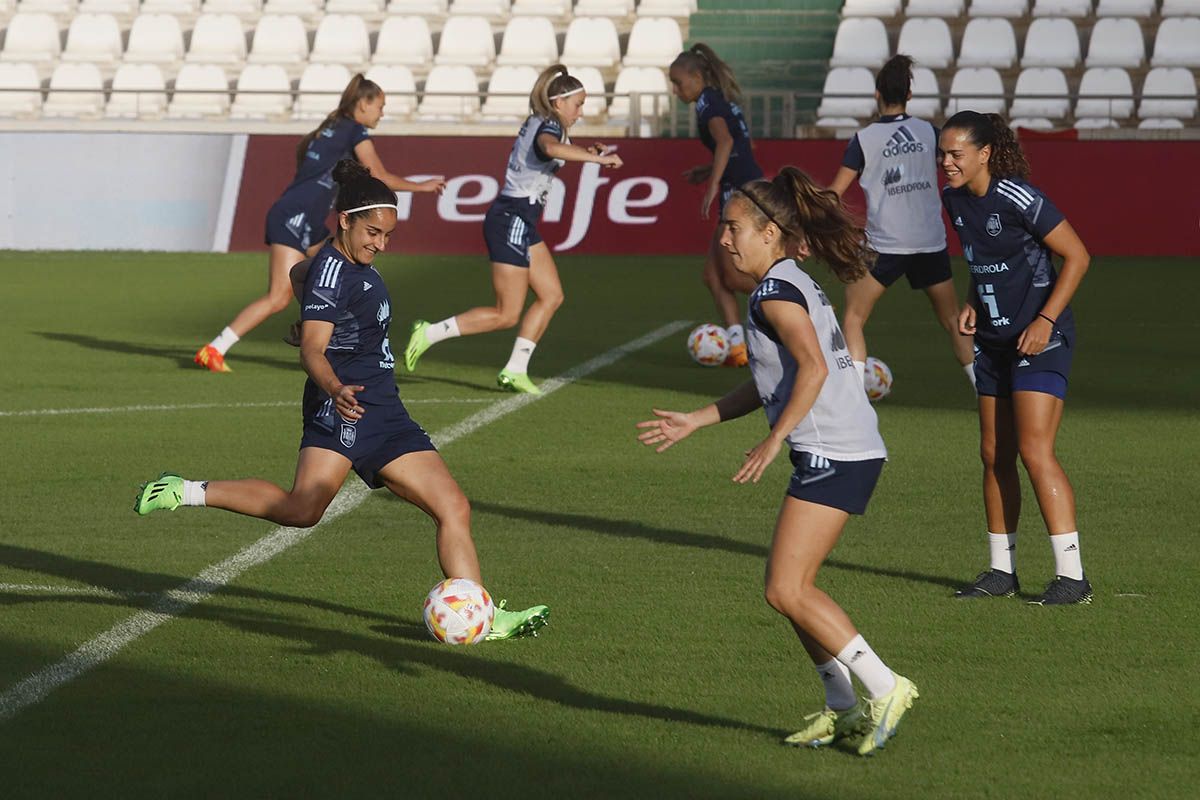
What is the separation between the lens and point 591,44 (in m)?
29.1

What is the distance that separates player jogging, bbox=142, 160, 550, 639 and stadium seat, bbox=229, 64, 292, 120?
19.8 metres

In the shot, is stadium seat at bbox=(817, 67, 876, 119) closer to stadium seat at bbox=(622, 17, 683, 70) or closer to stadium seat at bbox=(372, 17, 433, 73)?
stadium seat at bbox=(622, 17, 683, 70)

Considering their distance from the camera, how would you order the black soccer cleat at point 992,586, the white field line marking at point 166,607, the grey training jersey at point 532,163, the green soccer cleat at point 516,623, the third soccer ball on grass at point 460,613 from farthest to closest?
the grey training jersey at point 532,163, the black soccer cleat at point 992,586, the green soccer cleat at point 516,623, the third soccer ball on grass at point 460,613, the white field line marking at point 166,607

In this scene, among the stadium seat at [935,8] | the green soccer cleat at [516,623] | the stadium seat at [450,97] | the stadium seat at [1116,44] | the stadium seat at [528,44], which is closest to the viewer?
the green soccer cleat at [516,623]

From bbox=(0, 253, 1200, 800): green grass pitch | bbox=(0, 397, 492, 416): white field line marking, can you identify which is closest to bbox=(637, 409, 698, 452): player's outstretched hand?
bbox=(0, 253, 1200, 800): green grass pitch

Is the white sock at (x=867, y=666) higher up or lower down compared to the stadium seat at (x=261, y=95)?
higher up

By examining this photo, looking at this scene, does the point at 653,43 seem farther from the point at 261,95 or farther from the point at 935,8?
the point at 261,95

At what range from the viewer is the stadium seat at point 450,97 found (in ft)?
85.3

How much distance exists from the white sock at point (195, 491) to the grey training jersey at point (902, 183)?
17.9 feet

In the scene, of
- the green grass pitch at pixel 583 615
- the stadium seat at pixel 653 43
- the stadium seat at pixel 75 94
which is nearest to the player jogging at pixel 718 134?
the green grass pitch at pixel 583 615

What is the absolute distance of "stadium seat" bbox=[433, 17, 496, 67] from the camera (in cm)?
2930

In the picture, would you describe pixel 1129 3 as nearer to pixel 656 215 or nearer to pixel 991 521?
pixel 656 215

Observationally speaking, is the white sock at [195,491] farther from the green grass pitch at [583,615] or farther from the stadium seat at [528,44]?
the stadium seat at [528,44]

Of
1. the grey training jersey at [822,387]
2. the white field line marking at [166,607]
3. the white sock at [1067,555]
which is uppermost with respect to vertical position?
the grey training jersey at [822,387]
